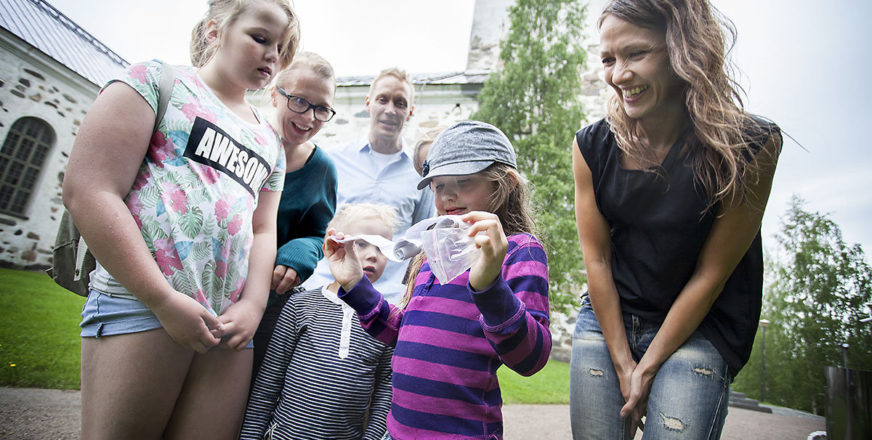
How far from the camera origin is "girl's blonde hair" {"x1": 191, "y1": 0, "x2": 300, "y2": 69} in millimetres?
1266

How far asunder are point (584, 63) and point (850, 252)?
20.4ft

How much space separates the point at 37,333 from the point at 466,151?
325 cm

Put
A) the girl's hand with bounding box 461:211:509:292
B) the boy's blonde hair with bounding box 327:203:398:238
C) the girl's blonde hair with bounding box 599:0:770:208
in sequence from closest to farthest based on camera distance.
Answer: the girl's hand with bounding box 461:211:509:292
the girl's blonde hair with bounding box 599:0:770:208
the boy's blonde hair with bounding box 327:203:398:238

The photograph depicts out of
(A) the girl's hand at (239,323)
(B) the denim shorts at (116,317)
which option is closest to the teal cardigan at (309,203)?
(A) the girl's hand at (239,323)

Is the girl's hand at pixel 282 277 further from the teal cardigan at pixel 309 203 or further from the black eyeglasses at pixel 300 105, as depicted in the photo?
the black eyeglasses at pixel 300 105

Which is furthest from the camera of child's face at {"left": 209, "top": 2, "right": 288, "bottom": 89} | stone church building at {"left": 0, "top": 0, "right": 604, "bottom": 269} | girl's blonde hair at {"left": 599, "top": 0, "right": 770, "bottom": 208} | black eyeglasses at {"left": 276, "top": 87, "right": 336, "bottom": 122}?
stone church building at {"left": 0, "top": 0, "right": 604, "bottom": 269}

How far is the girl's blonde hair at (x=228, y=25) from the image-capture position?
4.15ft

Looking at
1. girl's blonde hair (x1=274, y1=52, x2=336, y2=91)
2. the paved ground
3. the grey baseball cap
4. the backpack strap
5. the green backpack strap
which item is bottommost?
the paved ground

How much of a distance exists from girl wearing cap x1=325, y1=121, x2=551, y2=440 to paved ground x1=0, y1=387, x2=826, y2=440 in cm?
223

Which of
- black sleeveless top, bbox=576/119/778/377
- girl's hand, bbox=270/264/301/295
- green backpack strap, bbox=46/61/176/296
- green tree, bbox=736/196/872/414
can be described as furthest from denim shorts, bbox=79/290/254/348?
green tree, bbox=736/196/872/414

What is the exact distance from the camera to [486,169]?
138 cm

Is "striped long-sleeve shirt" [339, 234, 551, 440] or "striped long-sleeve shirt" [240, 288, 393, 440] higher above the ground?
"striped long-sleeve shirt" [339, 234, 551, 440]

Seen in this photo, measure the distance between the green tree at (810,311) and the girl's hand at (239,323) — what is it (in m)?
8.06

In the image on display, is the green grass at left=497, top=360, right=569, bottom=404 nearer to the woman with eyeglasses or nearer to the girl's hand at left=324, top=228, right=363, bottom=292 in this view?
the woman with eyeglasses
